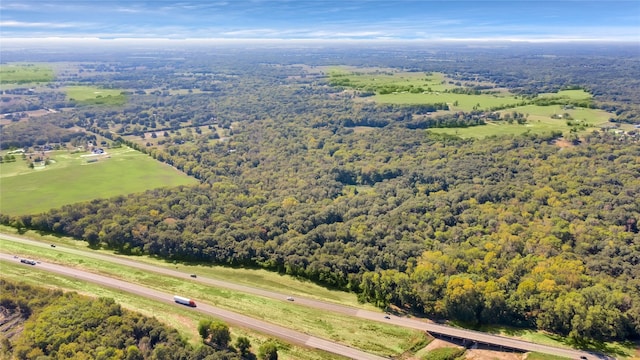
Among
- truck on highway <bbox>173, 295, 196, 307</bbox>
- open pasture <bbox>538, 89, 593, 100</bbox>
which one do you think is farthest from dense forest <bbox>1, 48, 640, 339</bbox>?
open pasture <bbox>538, 89, 593, 100</bbox>

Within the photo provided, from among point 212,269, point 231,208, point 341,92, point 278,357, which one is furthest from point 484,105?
point 278,357

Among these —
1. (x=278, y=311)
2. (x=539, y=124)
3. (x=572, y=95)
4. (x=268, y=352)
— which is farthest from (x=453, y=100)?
(x=268, y=352)

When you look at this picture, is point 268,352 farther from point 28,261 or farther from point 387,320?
point 28,261

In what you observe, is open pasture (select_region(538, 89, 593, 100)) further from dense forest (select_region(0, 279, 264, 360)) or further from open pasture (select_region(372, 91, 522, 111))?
dense forest (select_region(0, 279, 264, 360))

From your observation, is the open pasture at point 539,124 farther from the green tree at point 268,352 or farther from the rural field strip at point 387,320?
the green tree at point 268,352

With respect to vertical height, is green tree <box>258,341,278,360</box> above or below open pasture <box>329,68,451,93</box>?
below

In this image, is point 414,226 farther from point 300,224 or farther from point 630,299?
point 630,299
